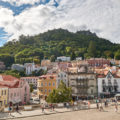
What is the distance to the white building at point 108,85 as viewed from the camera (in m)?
50.6

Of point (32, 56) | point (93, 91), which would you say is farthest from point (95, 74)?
point (32, 56)

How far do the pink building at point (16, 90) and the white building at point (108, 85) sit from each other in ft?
76.8

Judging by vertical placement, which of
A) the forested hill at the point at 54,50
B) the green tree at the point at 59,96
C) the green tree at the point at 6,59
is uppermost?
the forested hill at the point at 54,50

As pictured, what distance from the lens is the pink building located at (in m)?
38.7

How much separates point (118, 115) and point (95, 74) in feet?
97.6

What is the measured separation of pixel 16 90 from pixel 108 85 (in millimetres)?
28701

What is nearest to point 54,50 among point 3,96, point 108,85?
point 108,85

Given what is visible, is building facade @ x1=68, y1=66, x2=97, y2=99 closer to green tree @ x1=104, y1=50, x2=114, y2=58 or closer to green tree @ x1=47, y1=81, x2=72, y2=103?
green tree @ x1=47, y1=81, x2=72, y2=103

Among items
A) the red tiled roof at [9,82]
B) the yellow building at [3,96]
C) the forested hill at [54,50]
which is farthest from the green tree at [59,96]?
the forested hill at [54,50]

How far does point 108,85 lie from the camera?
51.0 meters

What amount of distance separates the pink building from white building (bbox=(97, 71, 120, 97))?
922 inches

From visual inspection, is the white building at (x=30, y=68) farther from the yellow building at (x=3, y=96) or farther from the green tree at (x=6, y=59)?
the yellow building at (x=3, y=96)

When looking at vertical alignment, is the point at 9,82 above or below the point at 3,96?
above

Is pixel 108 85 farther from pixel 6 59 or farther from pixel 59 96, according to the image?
pixel 6 59
